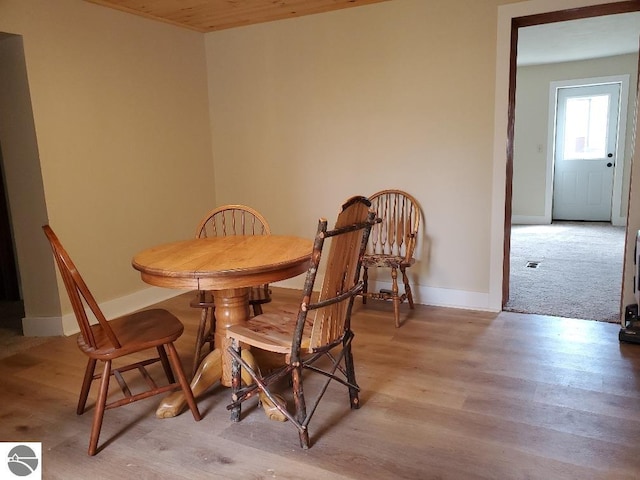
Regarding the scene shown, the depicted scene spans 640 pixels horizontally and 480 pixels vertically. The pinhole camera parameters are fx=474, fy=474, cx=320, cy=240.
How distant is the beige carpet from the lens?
3.35m

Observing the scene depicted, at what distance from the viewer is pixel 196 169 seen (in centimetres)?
413

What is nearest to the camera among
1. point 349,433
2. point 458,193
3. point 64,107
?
point 349,433

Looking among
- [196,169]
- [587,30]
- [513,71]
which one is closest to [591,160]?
[587,30]

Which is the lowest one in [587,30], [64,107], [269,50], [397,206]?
[397,206]

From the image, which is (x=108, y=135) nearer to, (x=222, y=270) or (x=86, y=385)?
(x=86, y=385)

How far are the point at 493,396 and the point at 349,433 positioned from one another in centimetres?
72

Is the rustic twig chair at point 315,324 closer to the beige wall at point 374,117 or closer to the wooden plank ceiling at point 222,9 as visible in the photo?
the beige wall at point 374,117

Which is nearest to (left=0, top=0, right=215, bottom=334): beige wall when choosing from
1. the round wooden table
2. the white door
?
the round wooden table

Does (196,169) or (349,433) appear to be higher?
(196,169)

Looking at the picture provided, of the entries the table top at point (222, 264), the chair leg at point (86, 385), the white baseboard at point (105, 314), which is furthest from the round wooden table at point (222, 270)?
the white baseboard at point (105, 314)

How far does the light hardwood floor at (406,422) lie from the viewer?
169 centimetres

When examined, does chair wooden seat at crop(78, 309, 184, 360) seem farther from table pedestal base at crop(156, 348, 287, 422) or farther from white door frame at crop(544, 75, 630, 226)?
white door frame at crop(544, 75, 630, 226)

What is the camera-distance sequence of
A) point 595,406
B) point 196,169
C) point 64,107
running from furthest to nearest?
point 196,169
point 64,107
point 595,406

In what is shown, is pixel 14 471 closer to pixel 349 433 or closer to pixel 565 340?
pixel 349 433
